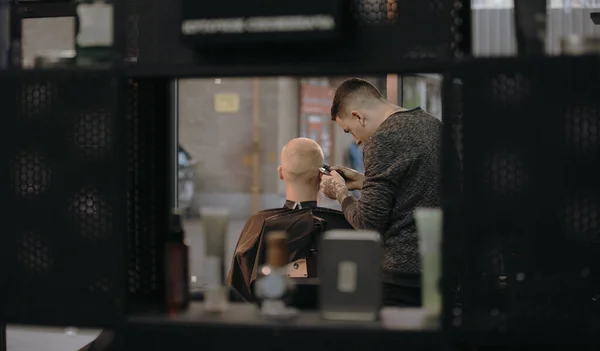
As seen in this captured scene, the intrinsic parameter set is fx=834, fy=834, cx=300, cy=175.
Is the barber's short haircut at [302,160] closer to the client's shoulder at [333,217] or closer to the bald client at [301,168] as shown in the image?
the bald client at [301,168]

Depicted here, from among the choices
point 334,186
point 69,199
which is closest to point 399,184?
point 334,186

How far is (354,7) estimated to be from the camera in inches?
70.7

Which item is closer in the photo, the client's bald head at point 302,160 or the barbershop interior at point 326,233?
the barbershop interior at point 326,233

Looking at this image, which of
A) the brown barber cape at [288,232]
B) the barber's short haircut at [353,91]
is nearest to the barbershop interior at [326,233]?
the barber's short haircut at [353,91]

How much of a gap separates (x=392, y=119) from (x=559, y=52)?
0.98m

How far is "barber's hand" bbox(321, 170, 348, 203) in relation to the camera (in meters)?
2.91

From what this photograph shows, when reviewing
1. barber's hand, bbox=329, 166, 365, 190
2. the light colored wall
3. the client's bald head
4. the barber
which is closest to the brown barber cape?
the client's bald head

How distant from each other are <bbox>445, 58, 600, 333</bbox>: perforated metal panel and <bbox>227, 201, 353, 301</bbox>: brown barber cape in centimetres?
156

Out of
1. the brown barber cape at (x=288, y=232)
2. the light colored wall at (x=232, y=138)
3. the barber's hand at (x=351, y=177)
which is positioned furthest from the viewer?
the light colored wall at (x=232, y=138)

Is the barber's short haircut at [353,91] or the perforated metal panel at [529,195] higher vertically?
the barber's short haircut at [353,91]

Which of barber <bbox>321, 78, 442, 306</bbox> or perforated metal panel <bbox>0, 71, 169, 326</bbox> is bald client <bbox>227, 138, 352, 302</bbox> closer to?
barber <bbox>321, 78, 442, 306</bbox>

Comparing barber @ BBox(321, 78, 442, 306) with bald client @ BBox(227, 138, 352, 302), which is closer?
barber @ BBox(321, 78, 442, 306)

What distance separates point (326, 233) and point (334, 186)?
112 centimetres

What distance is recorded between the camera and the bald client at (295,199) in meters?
3.24
